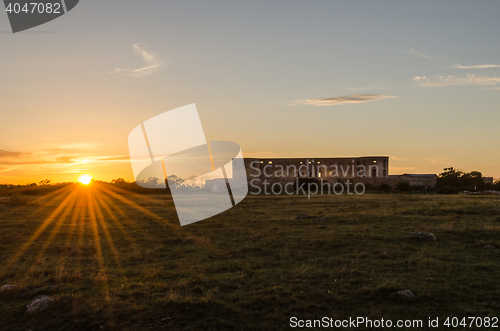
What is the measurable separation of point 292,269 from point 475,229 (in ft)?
32.7

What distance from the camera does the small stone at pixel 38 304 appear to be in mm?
7293

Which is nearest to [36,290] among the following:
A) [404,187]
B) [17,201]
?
[17,201]

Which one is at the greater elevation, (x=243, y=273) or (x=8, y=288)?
(x=8, y=288)

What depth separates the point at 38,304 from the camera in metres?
7.48

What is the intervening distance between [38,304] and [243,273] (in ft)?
15.9

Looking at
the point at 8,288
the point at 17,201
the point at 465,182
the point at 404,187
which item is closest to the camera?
the point at 8,288

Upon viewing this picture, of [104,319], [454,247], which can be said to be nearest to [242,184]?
[454,247]

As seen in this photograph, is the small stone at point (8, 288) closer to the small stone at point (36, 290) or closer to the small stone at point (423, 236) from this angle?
the small stone at point (36, 290)

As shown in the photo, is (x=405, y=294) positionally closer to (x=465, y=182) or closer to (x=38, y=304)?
(x=38, y=304)

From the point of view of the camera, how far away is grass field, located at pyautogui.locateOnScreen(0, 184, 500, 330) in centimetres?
718

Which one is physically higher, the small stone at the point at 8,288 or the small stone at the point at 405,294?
the small stone at the point at 8,288

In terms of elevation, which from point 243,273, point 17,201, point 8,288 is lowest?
point 243,273

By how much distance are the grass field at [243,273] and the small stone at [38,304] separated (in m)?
0.12

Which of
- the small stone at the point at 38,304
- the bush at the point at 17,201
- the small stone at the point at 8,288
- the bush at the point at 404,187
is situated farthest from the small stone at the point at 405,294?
the bush at the point at 404,187
